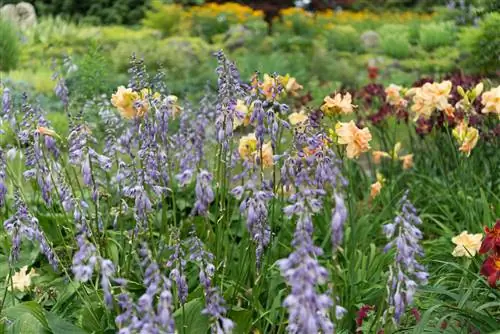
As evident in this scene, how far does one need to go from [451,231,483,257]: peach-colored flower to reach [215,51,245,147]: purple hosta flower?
1144mm

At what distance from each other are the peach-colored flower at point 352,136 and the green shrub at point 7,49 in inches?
311

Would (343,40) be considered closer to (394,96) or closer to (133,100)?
(394,96)

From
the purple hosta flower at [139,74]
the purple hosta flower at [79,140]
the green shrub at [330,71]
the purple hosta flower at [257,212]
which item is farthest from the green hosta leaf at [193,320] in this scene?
the green shrub at [330,71]

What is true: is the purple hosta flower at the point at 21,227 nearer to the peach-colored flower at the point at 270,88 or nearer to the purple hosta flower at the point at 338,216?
the peach-colored flower at the point at 270,88

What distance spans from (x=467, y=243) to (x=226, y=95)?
4.15 ft

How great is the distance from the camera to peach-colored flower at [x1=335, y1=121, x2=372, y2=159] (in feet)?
9.25

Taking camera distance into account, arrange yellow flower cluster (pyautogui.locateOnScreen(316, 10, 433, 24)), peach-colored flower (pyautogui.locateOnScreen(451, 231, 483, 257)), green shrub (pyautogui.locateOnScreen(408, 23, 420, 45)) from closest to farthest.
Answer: peach-colored flower (pyautogui.locateOnScreen(451, 231, 483, 257)) → green shrub (pyautogui.locateOnScreen(408, 23, 420, 45)) → yellow flower cluster (pyautogui.locateOnScreen(316, 10, 433, 24))

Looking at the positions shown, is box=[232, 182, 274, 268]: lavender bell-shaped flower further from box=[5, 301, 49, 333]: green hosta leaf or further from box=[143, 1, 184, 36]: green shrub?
box=[143, 1, 184, 36]: green shrub

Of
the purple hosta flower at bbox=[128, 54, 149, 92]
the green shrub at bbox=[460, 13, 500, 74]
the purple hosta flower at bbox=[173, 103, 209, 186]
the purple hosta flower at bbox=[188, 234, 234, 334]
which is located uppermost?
the purple hosta flower at bbox=[128, 54, 149, 92]

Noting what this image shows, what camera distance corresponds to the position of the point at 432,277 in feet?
10.4

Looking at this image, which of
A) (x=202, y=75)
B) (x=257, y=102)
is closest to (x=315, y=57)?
(x=202, y=75)

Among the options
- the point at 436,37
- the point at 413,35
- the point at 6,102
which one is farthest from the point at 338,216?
the point at 413,35

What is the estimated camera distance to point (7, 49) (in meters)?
9.99

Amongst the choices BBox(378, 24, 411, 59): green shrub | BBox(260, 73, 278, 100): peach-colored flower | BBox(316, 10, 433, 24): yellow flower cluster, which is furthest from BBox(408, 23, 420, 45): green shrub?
BBox(260, 73, 278, 100): peach-colored flower
